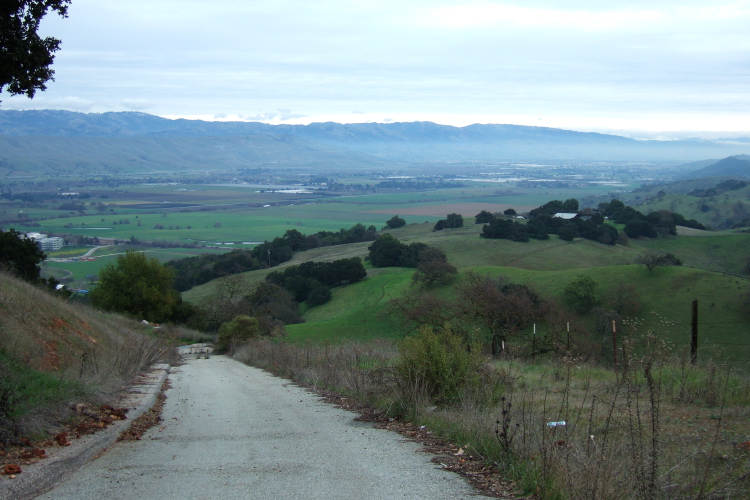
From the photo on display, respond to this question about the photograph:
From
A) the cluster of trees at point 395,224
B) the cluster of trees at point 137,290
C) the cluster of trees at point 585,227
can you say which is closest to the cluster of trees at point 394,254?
the cluster of trees at point 585,227

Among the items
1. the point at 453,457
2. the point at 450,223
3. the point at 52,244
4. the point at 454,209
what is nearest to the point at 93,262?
the point at 52,244

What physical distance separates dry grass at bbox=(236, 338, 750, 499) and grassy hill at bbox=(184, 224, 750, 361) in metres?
8.31

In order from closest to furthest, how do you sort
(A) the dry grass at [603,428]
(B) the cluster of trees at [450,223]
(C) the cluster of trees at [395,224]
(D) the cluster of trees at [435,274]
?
(A) the dry grass at [603,428] < (D) the cluster of trees at [435,274] < (B) the cluster of trees at [450,223] < (C) the cluster of trees at [395,224]

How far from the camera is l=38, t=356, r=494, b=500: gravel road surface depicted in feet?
17.1

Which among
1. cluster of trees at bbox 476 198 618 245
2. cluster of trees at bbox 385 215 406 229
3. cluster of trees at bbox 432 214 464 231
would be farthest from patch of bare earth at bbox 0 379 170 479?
cluster of trees at bbox 385 215 406 229

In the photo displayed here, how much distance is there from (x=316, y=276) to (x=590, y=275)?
2417 centimetres

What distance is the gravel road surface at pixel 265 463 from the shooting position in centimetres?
520

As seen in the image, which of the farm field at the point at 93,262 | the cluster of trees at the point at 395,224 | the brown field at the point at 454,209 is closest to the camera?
the farm field at the point at 93,262

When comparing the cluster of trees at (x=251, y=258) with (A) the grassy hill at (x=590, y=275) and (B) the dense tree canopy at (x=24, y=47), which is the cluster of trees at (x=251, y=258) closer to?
(A) the grassy hill at (x=590, y=275)

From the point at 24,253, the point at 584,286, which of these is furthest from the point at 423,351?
the point at 584,286

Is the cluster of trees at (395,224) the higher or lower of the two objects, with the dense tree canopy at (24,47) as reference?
lower

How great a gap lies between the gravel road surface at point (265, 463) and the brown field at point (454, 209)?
99.7 meters

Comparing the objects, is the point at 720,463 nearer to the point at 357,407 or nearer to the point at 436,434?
the point at 436,434

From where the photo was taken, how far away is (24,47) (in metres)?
8.12
